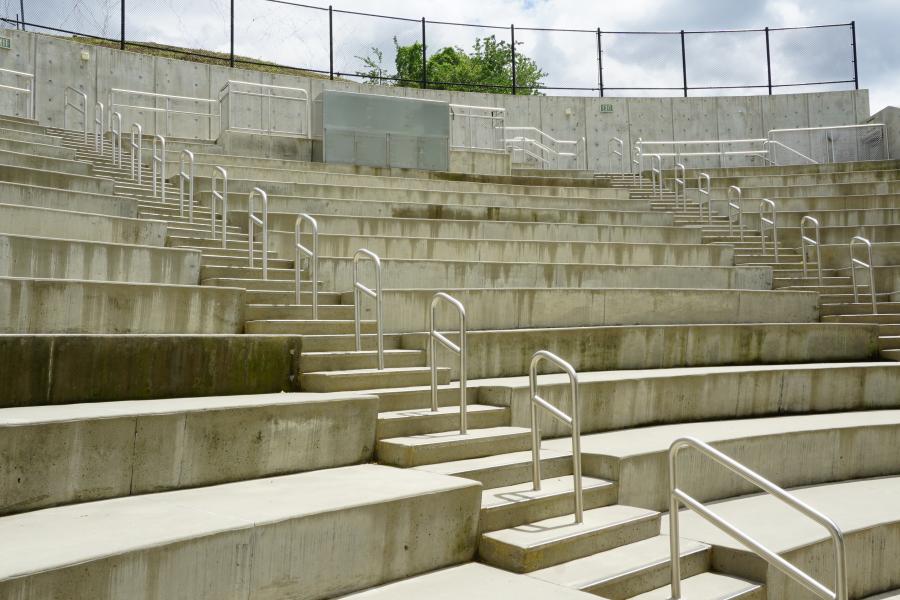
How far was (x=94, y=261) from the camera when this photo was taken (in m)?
6.89

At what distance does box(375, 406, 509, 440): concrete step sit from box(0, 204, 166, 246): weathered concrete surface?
3.89m

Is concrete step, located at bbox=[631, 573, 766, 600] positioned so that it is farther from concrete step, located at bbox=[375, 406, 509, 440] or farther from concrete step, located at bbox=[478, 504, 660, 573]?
concrete step, located at bbox=[375, 406, 509, 440]

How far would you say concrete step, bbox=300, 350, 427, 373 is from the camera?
628cm

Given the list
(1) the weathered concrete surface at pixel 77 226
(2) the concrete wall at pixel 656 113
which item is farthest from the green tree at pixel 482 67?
(1) the weathered concrete surface at pixel 77 226

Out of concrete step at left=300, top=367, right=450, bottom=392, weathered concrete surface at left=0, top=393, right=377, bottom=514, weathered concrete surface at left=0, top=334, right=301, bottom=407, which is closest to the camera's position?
weathered concrete surface at left=0, top=393, right=377, bottom=514

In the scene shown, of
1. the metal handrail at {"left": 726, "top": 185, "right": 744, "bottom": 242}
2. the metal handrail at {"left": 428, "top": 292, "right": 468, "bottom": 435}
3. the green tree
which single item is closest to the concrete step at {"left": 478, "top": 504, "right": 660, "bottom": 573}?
the metal handrail at {"left": 428, "top": 292, "right": 468, "bottom": 435}

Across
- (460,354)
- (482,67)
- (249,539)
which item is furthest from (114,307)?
(482,67)

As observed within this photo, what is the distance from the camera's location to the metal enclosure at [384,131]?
15656mm

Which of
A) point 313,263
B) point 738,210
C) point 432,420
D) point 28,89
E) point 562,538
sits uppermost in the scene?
point 28,89

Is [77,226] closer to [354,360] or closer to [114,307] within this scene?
[114,307]

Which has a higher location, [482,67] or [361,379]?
[482,67]

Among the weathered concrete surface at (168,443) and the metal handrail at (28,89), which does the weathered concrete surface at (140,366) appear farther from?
the metal handrail at (28,89)

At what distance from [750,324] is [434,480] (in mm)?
5942

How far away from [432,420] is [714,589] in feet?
7.11
